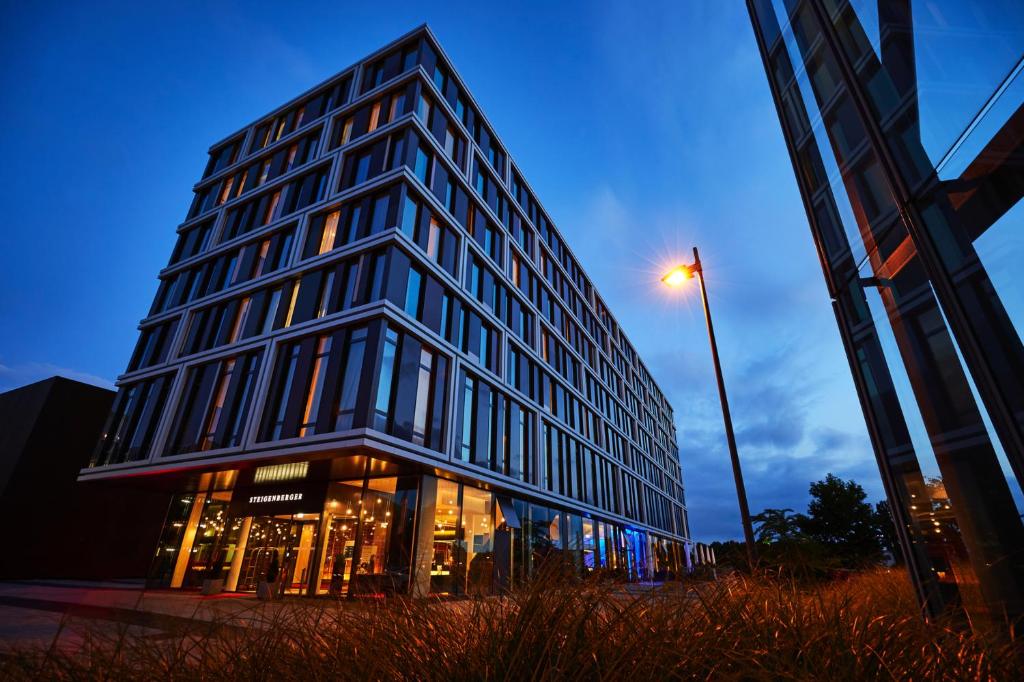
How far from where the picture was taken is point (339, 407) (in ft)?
50.9

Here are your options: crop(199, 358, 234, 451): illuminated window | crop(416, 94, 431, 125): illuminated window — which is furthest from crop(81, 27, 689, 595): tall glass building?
crop(416, 94, 431, 125): illuminated window

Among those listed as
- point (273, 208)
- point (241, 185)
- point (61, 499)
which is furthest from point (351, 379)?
point (61, 499)

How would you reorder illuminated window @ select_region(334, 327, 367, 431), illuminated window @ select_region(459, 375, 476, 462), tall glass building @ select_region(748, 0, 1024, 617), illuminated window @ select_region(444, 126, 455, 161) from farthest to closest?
illuminated window @ select_region(444, 126, 455, 161) < illuminated window @ select_region(459, 375, 476, 462) < illuminated window @ select_region(334, 327, 367, 431) < tall glass building @ select_region(748, 0, 1024, 617)

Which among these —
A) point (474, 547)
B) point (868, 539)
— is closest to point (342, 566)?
point (474, 547)

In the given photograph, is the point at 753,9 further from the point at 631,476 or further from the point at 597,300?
the point at 631,476

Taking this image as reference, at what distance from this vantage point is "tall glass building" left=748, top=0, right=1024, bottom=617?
13.0 ft

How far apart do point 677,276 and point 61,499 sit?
3102 centimetres

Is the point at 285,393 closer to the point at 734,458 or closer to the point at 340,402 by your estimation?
the point at 340,402

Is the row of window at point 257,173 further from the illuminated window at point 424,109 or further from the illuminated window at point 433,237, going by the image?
the illuminated window at point 433,237

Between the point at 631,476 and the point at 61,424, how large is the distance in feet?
127

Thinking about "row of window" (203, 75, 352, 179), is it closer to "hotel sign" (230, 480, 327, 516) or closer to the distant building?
the distant building

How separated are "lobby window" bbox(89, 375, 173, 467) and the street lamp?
21.6m

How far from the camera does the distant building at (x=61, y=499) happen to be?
22.4 meters

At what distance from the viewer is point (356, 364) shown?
15945 millimetres
